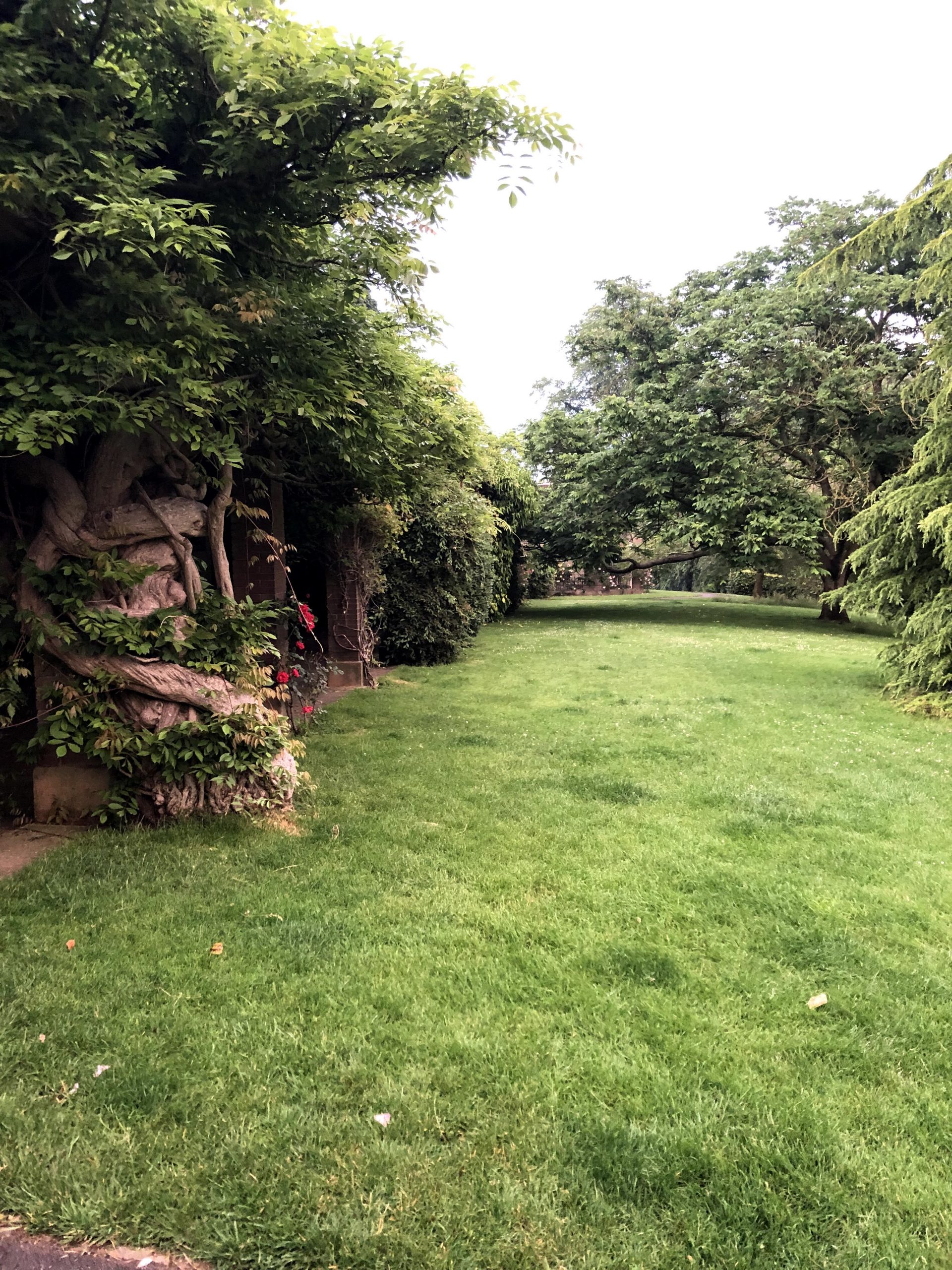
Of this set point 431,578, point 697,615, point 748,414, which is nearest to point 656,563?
point 697,615

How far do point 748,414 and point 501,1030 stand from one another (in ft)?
59.7

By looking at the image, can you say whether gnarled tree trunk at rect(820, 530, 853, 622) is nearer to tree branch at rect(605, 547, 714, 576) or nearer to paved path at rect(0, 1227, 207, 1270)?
tree branch at rect(605, 547, 714, 576)

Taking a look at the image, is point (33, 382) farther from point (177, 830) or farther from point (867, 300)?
point (867, 300)

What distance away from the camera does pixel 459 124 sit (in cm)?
353

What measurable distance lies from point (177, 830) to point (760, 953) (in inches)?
120

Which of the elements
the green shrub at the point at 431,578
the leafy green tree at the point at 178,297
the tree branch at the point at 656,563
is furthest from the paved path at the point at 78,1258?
the tree branch at the point at 656,563

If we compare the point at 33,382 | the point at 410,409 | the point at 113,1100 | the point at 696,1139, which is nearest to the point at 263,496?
the point at 410,409

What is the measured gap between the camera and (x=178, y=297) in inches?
134

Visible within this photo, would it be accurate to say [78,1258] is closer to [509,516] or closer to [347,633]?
[347,633]

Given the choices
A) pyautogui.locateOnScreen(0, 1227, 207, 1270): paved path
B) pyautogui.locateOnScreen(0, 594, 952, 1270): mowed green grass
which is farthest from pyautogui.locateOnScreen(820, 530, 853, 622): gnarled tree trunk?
pyautogui.locateOnScreen(0, 1227, 207, 1270): paved path

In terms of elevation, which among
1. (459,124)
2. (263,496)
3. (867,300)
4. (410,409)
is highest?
(867,300)

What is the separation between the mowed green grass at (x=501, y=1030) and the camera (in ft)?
5.67

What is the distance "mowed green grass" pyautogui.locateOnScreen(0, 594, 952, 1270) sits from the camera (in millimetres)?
1728

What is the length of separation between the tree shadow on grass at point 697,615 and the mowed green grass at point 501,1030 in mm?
13651
